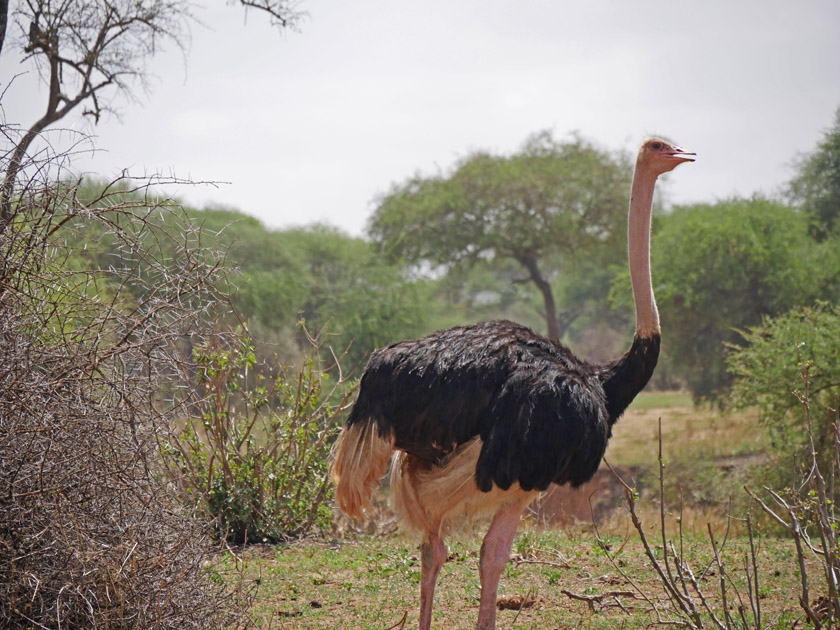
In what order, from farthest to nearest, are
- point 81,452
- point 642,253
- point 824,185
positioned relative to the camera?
1. point 824,185
2. point 642,253
3. point 81,452

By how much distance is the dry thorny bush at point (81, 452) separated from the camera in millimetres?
3064

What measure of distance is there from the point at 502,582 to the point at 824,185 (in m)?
21.9

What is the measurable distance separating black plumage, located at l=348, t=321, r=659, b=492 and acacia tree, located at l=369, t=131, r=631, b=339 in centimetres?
2039

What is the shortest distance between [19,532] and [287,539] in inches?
142

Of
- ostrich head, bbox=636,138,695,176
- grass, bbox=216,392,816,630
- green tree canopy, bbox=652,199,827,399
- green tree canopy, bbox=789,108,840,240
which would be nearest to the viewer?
grass, bbox=216,392,816,630

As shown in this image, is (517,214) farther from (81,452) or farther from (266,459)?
(81,452)

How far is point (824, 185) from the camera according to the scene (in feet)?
79.1

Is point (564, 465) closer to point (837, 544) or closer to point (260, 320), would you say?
point (837, 544)

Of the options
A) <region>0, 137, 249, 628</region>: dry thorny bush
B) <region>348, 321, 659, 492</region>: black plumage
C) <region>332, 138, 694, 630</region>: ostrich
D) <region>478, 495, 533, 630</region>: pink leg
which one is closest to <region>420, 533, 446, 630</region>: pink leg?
<region>332, 138, 694, 630</region>: ostrich

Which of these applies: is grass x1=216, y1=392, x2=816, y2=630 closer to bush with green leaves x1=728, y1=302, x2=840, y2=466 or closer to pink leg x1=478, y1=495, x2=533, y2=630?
pink leg x1=478, y1=495, x2=533, y2=630

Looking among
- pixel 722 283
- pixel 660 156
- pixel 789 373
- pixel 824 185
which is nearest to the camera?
pixel 660 156

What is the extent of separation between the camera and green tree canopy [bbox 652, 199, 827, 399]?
1866 cm

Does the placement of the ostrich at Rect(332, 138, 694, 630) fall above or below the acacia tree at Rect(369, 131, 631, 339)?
below

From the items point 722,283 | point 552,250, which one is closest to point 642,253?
point 722,283
